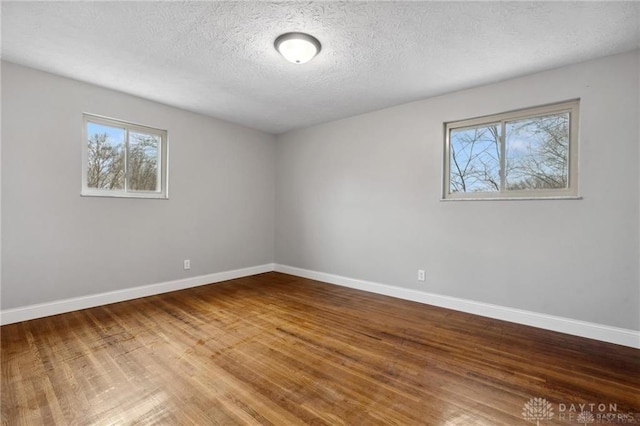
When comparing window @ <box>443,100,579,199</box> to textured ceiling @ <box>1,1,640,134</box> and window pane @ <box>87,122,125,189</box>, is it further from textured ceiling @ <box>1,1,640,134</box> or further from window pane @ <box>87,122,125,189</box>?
window pane @ <box>87,122,125,189</box>

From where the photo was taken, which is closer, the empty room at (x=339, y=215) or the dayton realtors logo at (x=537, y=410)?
the dayton realtors logo at (x=537, y=410)

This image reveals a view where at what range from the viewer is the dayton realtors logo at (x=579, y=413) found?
4.98ft

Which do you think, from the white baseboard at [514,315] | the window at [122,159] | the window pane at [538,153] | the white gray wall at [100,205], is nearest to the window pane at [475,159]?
the window pane at [538,153]

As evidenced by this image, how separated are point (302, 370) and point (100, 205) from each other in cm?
298

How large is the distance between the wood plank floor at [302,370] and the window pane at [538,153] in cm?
146

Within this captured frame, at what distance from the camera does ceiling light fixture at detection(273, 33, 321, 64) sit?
2209 millimetres

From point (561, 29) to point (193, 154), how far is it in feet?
13.8

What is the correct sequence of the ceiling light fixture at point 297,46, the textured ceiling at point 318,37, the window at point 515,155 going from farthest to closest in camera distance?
the window at point 515,155 → the ceiling light fixture at point 297,46 → the textured ceiling at point 318,37

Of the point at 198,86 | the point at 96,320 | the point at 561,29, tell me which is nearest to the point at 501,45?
the point at 561,29

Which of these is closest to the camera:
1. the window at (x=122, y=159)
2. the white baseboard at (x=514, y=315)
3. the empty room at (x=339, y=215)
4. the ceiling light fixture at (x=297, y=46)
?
the empty room at (x=339, y=215)

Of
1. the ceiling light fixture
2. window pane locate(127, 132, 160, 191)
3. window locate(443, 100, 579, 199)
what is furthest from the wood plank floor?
the ceiling light fixture

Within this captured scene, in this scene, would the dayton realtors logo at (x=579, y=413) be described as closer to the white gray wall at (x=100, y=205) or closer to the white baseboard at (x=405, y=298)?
the white baseboard at (x=405, y=298)

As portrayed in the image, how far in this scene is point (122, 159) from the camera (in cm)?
350

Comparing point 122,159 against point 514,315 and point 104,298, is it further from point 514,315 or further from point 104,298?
point 514,315
